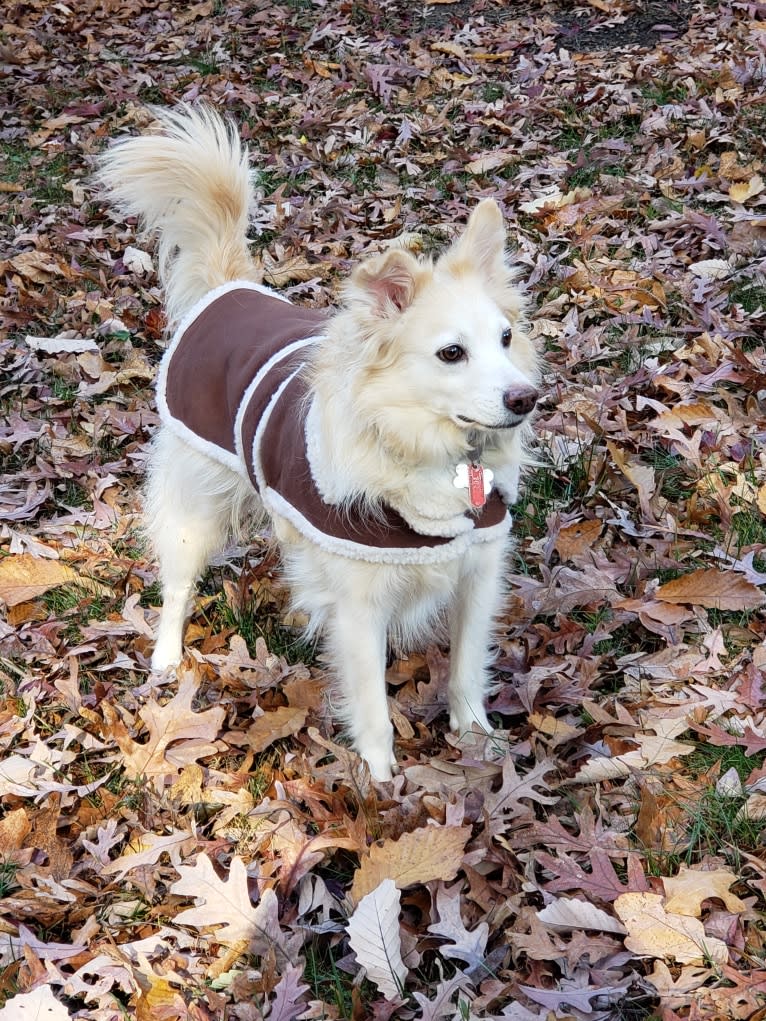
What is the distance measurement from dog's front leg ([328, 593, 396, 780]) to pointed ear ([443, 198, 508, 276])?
1074 mm

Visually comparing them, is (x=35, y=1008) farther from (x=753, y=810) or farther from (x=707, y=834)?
(x=753, y=810)

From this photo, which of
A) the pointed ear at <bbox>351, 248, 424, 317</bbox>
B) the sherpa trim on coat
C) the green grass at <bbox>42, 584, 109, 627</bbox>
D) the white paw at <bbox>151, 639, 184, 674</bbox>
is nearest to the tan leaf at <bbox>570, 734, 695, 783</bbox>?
the sherpa trim on coat

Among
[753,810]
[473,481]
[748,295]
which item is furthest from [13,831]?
[748,295]

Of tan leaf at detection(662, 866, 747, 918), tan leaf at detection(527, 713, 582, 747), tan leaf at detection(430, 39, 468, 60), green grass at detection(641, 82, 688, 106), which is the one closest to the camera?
tan leaf at detection(662, 866, 747, 918)

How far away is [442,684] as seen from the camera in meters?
3.23

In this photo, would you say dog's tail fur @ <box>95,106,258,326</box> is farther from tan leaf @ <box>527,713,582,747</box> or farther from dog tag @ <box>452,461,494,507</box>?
tan leaf @ <box>527,713,582,747</box>

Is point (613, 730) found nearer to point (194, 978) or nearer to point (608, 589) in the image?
point (608, 589)

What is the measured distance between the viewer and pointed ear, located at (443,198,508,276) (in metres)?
2.71

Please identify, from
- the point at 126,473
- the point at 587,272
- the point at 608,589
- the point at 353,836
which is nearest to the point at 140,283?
the point at 126,473

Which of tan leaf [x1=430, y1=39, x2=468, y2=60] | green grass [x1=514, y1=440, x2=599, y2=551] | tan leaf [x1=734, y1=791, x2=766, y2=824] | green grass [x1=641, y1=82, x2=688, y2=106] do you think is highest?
tan leaf [x1=430, y1=39, x2=468, y2=60]

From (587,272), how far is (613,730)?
3054 millimetres

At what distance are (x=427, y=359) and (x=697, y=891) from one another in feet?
4.94

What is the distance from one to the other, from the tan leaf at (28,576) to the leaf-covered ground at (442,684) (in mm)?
14

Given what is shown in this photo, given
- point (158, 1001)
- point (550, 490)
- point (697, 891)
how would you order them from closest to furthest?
1. point (697, 891)
2. point (158, 1001)
3. point (550, 490)
